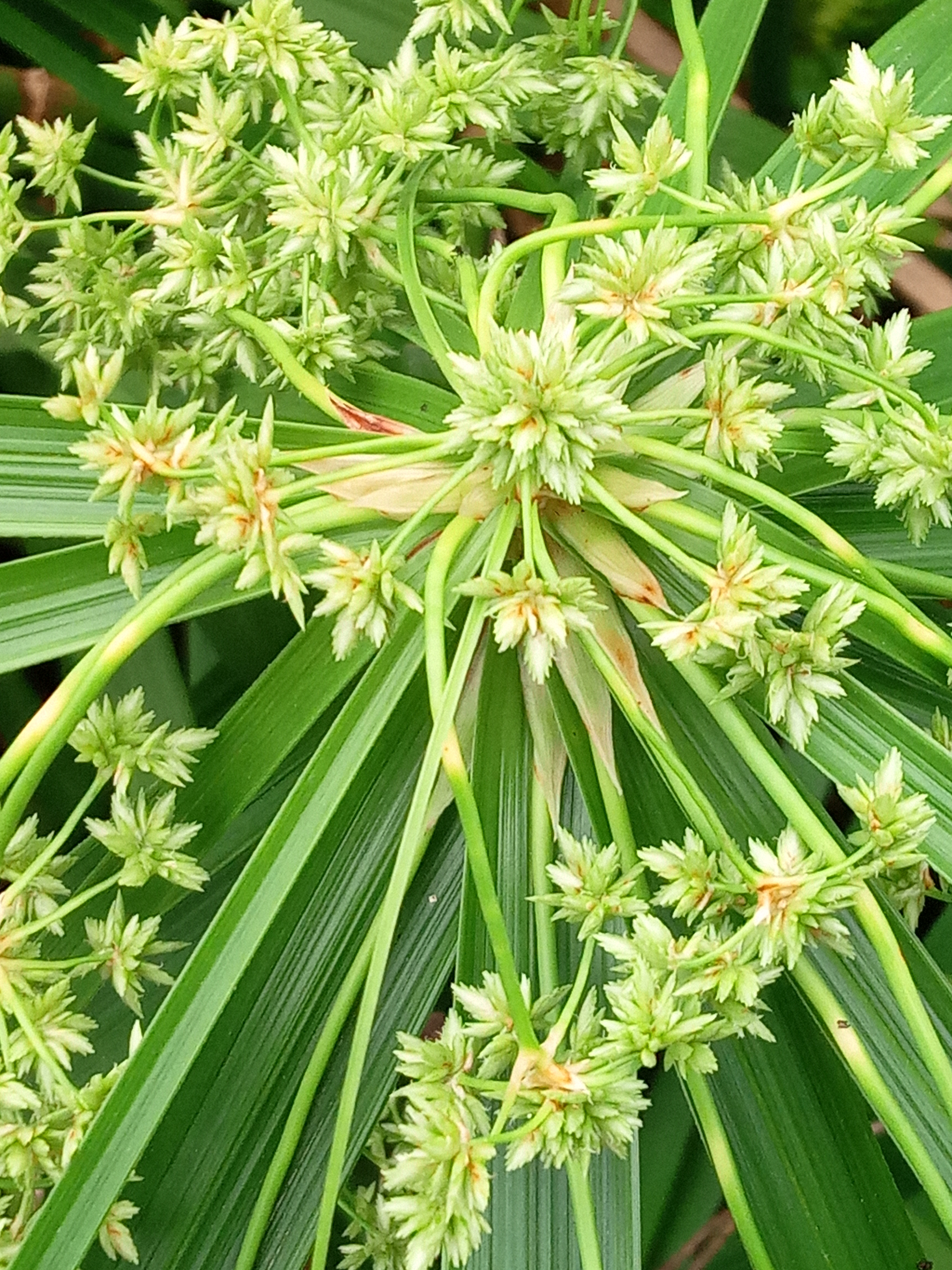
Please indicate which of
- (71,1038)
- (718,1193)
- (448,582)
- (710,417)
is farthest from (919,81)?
(718,1193)

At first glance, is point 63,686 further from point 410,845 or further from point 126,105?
point 126,105

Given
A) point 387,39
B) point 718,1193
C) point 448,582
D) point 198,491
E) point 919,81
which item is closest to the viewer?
point 198,491

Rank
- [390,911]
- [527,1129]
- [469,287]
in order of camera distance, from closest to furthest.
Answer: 1. [527,1129]
2. [390,911]
3. [469,287]

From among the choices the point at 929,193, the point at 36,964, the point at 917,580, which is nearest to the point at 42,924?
the point at 36,964

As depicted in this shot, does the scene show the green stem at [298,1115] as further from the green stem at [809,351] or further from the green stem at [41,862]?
the green stem at [809,351]

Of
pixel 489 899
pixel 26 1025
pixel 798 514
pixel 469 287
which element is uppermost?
pixel 469 287

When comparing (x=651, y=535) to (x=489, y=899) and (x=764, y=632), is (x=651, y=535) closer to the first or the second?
(x=764, y=632)

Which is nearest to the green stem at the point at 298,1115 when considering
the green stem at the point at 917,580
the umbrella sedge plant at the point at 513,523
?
the umbrella sedge plant at the point at 513,523

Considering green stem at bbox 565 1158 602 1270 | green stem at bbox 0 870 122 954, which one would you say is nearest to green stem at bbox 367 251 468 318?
green stem at bbox 0 870 122 954
